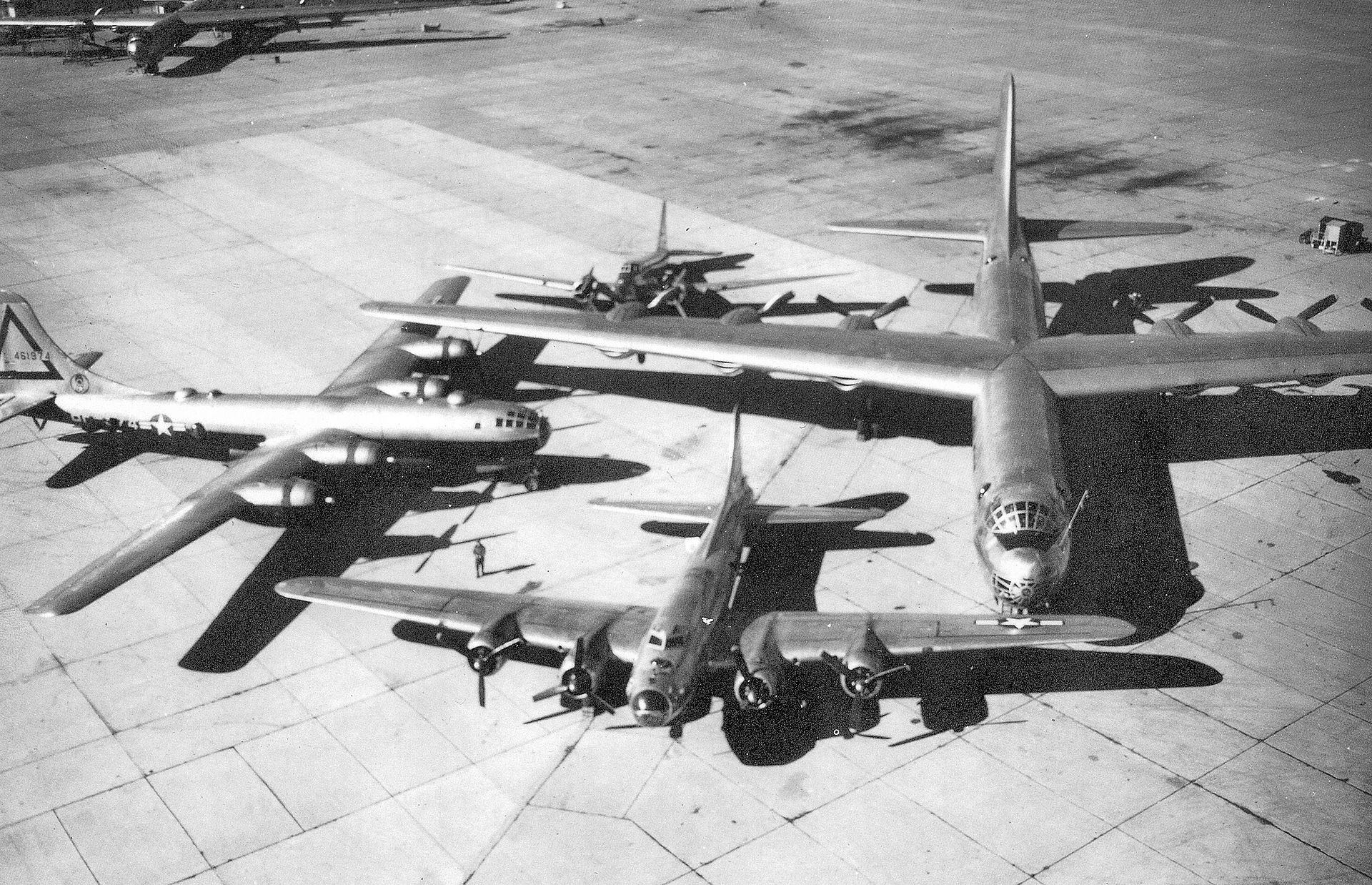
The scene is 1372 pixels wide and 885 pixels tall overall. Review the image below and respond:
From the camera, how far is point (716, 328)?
35.2 m

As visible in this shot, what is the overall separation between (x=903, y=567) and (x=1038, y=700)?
533 centimetres

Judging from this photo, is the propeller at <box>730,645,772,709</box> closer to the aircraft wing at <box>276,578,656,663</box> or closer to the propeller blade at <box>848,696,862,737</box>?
the propeller blade at <box>848,696,862,737</box>

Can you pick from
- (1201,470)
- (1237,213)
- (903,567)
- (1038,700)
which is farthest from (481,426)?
(1237,213)

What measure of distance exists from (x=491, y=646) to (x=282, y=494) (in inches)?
363

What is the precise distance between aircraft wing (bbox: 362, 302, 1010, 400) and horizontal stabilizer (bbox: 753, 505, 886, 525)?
4955 mm

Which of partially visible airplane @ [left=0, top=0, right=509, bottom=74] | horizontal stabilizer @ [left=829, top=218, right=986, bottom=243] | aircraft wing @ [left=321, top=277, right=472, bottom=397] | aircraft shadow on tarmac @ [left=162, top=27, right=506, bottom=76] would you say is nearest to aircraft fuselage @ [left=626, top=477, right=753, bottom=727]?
aircraft wing @ [left=321, top=277, right=472, bottom=397]

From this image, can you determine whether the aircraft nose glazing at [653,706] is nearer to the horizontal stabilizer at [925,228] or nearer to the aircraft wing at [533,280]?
the aircraft wing at [533,280]

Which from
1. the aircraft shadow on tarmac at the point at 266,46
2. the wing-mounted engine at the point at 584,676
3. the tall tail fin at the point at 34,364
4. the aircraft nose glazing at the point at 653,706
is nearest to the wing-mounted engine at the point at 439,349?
the tall tail fin at the point at 34,364

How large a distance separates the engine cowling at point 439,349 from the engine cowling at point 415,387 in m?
2.39

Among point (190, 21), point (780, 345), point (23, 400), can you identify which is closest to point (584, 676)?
point (780, 345)

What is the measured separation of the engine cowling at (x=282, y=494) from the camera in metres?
30.0

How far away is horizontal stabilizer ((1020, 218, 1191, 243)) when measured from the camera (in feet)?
137

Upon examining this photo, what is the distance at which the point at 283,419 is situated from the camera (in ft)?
109

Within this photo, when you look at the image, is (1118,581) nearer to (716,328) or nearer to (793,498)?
(793,498)
